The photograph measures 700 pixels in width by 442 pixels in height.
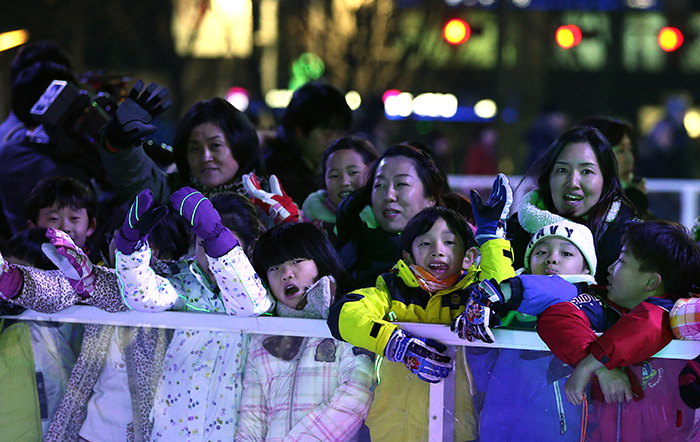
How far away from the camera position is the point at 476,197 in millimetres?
2934

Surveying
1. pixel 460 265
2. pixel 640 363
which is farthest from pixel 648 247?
pixel 460 265

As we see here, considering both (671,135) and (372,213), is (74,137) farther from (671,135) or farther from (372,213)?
(671,135)

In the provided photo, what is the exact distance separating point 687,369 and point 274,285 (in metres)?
1.37

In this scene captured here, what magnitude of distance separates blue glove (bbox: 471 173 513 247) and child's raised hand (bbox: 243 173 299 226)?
112cm

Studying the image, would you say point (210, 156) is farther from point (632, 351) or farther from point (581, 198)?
point (632, 351)

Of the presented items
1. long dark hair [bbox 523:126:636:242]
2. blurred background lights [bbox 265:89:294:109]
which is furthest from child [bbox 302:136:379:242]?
blurred background lights [bbox 265:89:294:109]

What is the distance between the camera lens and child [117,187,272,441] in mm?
2883

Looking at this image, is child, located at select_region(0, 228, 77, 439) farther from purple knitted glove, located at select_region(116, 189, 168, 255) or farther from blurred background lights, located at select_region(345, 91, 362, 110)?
blurred background lights, located at select_region(345, 91, 362, 110)

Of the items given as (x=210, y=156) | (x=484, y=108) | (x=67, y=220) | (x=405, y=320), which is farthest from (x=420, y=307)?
(x=484, y=108)

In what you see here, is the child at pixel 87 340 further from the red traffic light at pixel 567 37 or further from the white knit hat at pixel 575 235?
the red traffic light at pixel 567 37

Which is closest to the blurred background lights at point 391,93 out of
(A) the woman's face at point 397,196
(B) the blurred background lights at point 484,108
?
(B) the blurred background lights at point 484,108

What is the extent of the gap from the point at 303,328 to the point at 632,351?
982 millimetres

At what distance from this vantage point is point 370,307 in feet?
9.32

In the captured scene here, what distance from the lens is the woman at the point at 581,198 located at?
3.32 m
